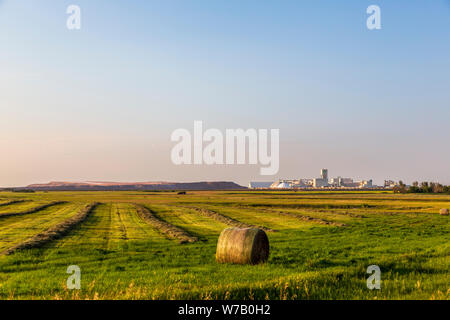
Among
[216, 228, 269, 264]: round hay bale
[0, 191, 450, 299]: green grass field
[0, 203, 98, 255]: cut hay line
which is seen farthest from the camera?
[0, 203, 98, 255]: cut hay line

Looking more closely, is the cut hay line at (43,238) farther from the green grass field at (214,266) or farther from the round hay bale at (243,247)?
the round hay bale at (243,247)

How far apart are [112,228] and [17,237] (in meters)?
8.67

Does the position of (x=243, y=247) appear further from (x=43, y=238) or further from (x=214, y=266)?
(x=43, y=238)

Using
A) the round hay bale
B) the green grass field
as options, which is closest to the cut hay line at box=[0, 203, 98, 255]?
the green grass field

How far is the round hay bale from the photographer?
1955cm

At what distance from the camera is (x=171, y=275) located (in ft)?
52.9

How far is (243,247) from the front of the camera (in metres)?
19.6

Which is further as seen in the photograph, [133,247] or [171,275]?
[133,247]

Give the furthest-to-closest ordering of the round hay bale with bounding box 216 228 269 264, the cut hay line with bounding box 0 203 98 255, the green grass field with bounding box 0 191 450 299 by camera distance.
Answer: the cut hay line with bounding box 0 203 98 255, the round hay bale with bounding box 216 228 269 264, the green grass field with bounding box 0 191 450 299

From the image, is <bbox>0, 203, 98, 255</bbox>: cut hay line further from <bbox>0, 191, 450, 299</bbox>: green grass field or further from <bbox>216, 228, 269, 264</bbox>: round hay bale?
<bbox>216, 228, 269, 264</bbox>: round hay bale

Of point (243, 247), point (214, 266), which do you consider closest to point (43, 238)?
point (214, 266)
